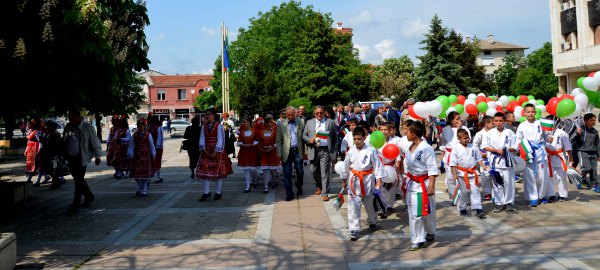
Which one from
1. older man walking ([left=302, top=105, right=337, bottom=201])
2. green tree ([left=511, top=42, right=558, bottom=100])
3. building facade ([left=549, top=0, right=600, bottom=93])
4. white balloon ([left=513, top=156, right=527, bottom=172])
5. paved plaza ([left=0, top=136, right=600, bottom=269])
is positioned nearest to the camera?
paved plaza ([left=0, top=136, right=600, bottom=269])

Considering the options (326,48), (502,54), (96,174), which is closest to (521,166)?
(96,174)

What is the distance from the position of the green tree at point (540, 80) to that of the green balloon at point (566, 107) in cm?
5019

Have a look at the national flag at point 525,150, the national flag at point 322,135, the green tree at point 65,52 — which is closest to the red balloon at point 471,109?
the national flag at point 525,150

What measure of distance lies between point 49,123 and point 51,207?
326 cm

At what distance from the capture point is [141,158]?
10.2 m

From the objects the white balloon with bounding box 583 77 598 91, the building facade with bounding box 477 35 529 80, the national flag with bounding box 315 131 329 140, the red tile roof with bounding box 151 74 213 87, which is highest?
the building facade with bounding box 477 35 529 80

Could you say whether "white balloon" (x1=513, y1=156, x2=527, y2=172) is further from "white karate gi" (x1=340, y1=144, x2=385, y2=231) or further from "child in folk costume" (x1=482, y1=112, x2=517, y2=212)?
"white karate gi" (x1=340, y1=144, x2=385, y2=231)

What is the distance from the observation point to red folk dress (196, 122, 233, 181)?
370 inches

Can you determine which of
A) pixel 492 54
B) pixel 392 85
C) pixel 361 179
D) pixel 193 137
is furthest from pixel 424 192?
pixel 492 54

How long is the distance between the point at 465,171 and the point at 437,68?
33465 millimetres

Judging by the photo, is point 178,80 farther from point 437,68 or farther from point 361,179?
point 361,179

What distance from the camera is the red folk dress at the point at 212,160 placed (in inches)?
370

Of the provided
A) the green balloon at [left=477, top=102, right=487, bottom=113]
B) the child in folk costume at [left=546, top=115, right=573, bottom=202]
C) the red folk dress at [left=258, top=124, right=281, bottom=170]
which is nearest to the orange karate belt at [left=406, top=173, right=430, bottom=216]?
the child in folk costume at [left=546, top=115, right=573, bottom=202]

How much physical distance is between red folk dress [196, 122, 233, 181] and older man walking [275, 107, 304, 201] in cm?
116
